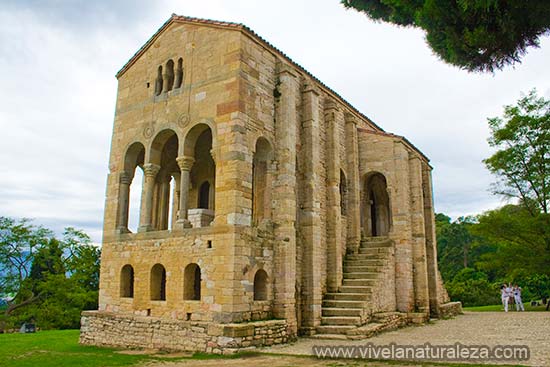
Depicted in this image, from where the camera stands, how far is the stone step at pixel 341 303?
49.6ft

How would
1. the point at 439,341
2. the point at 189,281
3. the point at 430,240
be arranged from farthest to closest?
the point at 430,240, the point at 189,281, the point at 439,341

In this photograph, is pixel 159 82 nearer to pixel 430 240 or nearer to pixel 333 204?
pixel 333 204

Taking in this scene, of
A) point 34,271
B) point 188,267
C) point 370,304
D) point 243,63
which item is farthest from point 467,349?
point 34,271

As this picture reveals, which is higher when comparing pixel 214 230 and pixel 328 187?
pixel 328 187

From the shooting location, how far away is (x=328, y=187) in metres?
17.2

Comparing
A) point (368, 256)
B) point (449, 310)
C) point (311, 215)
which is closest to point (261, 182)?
point (311, 215)

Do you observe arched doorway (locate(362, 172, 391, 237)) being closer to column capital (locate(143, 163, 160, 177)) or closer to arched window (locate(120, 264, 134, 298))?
column capital (locate(143, 163, 160, 177))

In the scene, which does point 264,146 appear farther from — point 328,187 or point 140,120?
point 140,120

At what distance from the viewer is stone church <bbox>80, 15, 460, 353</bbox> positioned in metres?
12.7

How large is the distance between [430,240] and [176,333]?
50.2ft

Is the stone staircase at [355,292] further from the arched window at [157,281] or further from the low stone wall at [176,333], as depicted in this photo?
the arched window at [157,281]

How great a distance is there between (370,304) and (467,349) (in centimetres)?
477

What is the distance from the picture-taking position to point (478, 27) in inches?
302

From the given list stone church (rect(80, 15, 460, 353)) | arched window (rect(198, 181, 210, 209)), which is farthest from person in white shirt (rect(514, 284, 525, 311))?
arched window (rect(198, 181, 210, 209))
